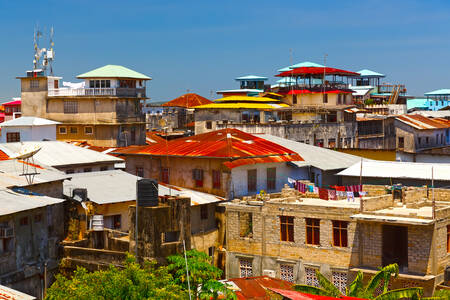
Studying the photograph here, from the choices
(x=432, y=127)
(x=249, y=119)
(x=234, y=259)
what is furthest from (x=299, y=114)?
(x=234, y=259)

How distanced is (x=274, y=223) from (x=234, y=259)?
3.44m

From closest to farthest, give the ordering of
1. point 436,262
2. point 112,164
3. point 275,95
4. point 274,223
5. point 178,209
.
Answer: point 178,209 < point 436,262 < point 274,223 < point 112,164 < point 275,95

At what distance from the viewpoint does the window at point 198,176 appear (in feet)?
171

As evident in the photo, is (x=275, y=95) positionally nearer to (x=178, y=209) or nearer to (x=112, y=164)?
(x=112, y=164)

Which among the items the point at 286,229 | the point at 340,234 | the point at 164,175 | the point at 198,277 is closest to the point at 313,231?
the point at 340,234

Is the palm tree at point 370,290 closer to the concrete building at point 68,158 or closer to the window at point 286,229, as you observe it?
the window at point 286,229

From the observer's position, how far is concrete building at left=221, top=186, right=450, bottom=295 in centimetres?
3869

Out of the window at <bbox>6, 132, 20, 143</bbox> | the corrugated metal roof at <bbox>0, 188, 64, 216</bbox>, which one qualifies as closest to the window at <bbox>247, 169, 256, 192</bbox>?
the corrugated metal roof at <bbox>0, 188, 64, 216</bbox>

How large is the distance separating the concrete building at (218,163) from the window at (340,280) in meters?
10.9

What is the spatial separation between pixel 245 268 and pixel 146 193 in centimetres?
1195

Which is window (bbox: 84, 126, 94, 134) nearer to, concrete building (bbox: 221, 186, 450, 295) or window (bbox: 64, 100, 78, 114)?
window (bbox: 64, 100, 78, 114)

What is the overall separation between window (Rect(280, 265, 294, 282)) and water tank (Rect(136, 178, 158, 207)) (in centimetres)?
1121

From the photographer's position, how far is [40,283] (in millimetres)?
Result: 36875

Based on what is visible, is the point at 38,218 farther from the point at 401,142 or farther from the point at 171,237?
the point at 401,142
